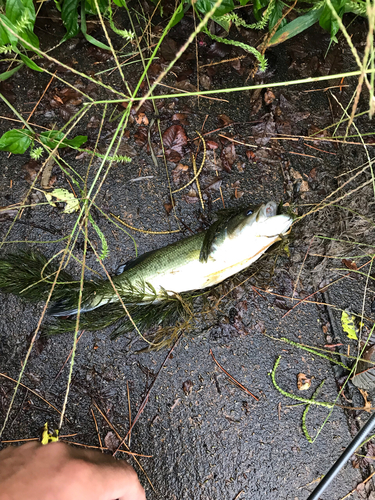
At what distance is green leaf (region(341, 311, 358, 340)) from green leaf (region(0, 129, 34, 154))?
3.13 metres

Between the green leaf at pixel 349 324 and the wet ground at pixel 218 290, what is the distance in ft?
0.18

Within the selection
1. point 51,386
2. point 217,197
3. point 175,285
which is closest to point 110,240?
point 175,285

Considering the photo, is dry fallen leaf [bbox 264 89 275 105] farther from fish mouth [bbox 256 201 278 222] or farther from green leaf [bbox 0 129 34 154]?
green leaf [bbox 0 129 34 154]

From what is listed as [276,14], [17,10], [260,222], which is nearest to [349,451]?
[260,222]

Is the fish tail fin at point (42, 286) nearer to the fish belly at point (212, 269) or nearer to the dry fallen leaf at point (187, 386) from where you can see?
the fish belly at point (212, 269)

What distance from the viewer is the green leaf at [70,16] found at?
2.88m

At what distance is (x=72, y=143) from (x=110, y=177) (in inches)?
17.7

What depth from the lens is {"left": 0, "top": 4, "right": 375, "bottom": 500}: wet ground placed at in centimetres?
294

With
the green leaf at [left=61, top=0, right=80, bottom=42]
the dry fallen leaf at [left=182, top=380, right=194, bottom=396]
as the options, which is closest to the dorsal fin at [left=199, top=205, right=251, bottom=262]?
the dry fallen leaf at [left=182, top=380, right=194, bottom=396]

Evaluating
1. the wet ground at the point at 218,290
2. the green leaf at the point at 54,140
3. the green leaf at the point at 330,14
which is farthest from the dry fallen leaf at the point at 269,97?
the green leaf at the point at 54,140

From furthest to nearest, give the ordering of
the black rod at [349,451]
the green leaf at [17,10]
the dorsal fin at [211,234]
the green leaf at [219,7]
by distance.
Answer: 1. the dorsal fin at [211,234]
2. the green leaf at [219,7]
3. the green leaf at [17,10]
4. the black rod at [349,451]

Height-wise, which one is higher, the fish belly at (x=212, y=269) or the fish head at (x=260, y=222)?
the fish head at (x=260, y=222)

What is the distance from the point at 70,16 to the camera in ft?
9.66

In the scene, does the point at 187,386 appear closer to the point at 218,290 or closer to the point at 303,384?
the point at 218,290
